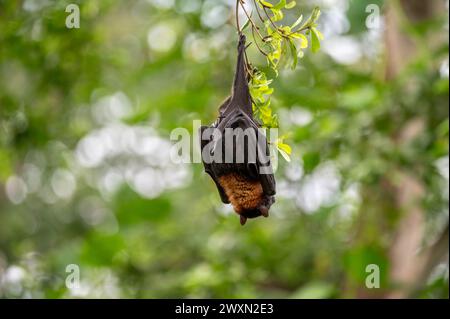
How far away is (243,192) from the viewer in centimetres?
281

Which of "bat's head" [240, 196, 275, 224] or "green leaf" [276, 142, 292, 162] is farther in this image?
"bat's head" [240, 196, 275, 224]

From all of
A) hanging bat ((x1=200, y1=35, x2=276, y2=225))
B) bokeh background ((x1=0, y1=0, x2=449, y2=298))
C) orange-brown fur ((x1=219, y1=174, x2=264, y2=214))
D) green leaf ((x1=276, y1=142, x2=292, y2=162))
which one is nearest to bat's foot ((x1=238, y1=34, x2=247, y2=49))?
hanging bat ((x1=200, y1=35, x2=276, y2=225))

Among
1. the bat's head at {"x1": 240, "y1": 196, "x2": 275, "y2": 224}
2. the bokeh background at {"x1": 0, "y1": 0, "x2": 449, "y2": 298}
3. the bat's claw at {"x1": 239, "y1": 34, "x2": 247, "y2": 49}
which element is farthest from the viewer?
the bokeh background at {"x1": 0, "y1": 0, "x2": 449, "y2": 298}

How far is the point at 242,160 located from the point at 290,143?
319cm

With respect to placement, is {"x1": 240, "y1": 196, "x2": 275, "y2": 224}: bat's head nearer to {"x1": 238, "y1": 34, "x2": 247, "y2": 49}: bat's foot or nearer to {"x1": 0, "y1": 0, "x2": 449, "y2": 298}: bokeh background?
{"x1": 238, "y1": 34, "x2": 247, "y2": 49}: bat's foot

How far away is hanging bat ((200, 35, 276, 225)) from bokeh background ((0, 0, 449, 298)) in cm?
181

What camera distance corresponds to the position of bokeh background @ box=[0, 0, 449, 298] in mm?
5691

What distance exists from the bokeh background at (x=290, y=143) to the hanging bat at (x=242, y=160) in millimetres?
1813

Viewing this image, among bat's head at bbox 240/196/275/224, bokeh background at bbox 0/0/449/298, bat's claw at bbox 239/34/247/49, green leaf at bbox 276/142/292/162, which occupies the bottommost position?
bat's head at bbox 240/196/275/224

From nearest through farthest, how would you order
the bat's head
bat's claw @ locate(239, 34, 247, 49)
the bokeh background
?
bat's claw @ locate(239, 34, 247, 49)
the bat's head
the bokeh background

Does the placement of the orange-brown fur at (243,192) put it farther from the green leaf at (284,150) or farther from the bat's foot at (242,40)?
the bat's foot at (242,40)

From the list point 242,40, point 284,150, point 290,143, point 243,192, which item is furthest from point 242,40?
point 290,143

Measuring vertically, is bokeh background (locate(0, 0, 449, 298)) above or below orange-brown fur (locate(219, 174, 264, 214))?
above

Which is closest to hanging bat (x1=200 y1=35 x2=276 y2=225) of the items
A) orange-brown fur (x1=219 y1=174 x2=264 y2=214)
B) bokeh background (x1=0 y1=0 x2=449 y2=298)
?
orange-brown fur (x1=219 y1=174 x2=264 y2=214)
